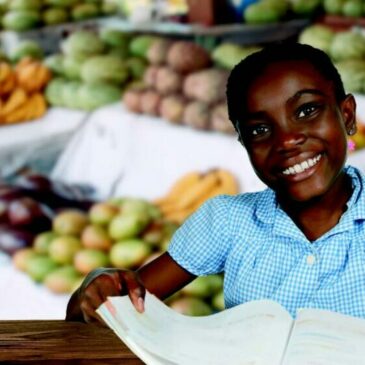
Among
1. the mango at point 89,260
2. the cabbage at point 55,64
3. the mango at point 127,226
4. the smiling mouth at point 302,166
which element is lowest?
the mango at point 89,260

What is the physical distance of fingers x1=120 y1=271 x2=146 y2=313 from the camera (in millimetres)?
914

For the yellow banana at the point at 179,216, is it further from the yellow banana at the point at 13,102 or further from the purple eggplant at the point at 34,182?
the yellow banana at the point at 13,102

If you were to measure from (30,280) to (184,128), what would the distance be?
2.44 ft

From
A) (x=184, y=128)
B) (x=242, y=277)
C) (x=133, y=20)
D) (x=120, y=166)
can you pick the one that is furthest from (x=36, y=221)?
(x=242, y=277)

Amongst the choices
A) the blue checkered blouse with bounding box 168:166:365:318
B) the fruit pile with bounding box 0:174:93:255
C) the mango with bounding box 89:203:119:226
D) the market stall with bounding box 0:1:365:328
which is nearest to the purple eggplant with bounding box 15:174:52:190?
the fruit pile with bounding box 0:174:93:255

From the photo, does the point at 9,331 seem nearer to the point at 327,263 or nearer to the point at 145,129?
the point at 327,263

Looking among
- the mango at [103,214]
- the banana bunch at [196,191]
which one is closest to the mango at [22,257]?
the mango at [103,214]

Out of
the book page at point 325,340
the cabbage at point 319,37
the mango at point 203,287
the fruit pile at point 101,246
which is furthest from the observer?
the cabbage at point 319,37

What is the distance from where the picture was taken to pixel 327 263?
1.04 meters

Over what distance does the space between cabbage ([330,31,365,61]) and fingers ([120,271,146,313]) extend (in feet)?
6.41

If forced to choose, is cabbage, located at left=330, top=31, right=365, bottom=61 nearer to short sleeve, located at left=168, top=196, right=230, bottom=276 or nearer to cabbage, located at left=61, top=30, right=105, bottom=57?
cabbage, located at left=61, top=30, right=105, bottom=57

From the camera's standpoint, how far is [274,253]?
1.09 m

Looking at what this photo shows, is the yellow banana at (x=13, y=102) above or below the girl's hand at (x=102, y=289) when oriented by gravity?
below

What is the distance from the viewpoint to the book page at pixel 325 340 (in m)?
0.77
